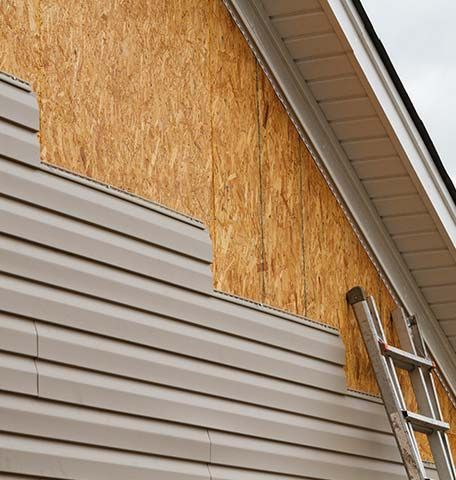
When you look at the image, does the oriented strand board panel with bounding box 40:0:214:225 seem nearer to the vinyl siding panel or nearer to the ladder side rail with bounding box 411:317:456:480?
the vinyl siding panel

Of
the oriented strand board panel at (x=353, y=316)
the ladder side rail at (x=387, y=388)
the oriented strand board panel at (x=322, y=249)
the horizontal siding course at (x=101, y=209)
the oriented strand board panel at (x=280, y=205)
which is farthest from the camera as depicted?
the oriented strand board panel at (x=353, y=316)

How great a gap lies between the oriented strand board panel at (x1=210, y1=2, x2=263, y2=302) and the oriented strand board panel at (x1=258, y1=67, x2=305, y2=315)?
0.09 m

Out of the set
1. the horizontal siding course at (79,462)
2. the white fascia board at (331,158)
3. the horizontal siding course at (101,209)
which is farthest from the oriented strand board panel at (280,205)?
the horizontal siding course at (79,462)

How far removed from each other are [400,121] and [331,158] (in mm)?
540

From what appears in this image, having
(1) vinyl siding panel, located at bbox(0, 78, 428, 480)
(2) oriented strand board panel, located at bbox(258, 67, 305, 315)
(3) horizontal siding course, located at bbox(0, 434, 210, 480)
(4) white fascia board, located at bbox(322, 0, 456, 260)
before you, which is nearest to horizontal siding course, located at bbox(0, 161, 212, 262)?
(1) vinyl siding panel, located at bbox(0, 78, 428, 480)

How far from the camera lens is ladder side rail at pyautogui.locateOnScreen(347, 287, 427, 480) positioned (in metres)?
7.42

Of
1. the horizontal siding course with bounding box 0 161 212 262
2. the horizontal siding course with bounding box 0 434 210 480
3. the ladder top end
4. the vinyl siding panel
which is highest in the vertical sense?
the ladder top end

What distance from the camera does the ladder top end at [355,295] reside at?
7988mm

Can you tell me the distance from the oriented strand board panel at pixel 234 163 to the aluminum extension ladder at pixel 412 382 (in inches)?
42.7

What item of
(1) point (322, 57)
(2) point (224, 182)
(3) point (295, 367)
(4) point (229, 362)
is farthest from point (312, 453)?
(1) point (322, 57)

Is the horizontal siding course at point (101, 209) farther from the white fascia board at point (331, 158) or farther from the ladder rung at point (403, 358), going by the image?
the ladder rung at point (403, 358)

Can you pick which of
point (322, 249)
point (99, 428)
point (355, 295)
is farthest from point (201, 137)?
point (99, 428)

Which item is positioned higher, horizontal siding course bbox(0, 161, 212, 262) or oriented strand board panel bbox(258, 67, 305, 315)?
oriented strand board panel bbox(258, 67, 305, 315)

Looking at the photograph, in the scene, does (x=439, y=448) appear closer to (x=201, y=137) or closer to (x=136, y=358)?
(x=201, y=137)
